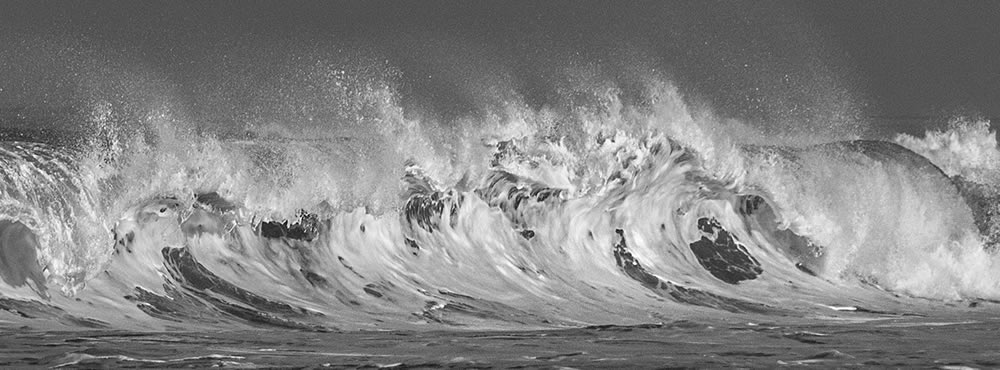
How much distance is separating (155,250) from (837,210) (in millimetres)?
8186

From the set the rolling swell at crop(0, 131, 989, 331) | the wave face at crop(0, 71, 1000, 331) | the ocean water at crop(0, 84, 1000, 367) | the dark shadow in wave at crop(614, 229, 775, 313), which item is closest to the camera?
the ocean water at crop(0, 84, 1000, 367)

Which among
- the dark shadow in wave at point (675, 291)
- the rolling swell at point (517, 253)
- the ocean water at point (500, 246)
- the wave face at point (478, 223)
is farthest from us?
the dark shadow in wave at point (675, 291)

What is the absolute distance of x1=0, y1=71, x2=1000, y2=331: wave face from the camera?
41.9 ft

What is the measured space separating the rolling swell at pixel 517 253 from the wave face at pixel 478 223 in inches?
1.3

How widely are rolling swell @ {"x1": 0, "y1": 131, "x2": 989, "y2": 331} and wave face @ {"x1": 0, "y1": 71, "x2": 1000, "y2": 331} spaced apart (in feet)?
0.11

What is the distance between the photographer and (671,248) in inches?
589

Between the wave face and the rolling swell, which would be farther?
the wave face

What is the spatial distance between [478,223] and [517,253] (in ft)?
2.36

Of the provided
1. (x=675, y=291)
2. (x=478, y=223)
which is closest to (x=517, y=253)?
(x=478, y=223)

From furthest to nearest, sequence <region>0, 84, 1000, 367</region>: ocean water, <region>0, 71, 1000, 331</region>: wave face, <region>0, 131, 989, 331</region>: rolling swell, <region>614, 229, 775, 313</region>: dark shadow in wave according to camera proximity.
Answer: <region>614, 229, 775, 313</region>: dark shadow in wave
<region>0, 71, 1000, 331</region>: wave face
<region>0, 131, 989, 331</region>: rolling swell
<region>0, 84, 1000, 367</region>: ocean water

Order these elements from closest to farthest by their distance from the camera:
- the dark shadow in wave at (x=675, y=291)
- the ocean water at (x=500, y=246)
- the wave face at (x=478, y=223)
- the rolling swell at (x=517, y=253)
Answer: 1. the ocean water at (x=500, y=246)
2. the rolling swell at (x=517, y=253)
3. the wave face at (x=478, y=223)
4. the dark shadow in wave at (x=675, y=291)

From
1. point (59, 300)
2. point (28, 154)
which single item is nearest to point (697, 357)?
point (59, 300)

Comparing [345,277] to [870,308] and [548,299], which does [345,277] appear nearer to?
[548,299]

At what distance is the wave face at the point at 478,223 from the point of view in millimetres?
12766
